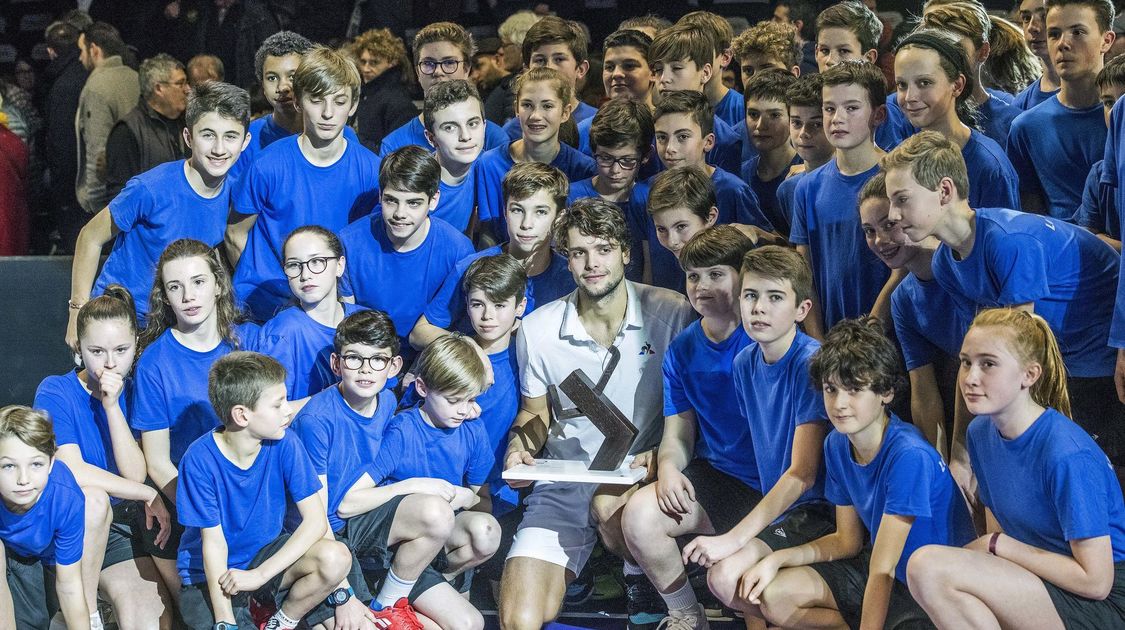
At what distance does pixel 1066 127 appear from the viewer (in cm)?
422

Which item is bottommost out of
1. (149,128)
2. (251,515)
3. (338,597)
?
(338,597)

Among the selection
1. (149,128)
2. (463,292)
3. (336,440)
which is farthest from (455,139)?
(149,128)

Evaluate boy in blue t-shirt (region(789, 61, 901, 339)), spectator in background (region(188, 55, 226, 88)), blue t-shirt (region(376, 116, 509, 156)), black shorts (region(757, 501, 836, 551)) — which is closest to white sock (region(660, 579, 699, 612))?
black shorts (region(757, 501, 836, 551))

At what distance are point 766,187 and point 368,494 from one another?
2.02 m

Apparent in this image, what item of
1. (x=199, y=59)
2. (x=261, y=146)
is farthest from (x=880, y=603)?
(x=199, y=59)

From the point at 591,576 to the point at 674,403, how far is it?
0.73 m

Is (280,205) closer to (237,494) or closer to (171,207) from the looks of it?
(171,207)

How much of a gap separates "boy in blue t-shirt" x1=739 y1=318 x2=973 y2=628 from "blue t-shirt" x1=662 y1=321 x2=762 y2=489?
417 mm

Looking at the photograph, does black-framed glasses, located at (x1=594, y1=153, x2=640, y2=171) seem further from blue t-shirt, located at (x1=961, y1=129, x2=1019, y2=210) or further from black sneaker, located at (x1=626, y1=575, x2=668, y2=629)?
black sneaker, located at (x1=626, y1=575, x2=668, y2=629)

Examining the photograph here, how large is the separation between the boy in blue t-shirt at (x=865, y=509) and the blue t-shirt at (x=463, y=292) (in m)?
1.25

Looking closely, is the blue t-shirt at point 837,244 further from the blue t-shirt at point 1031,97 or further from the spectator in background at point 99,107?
the spectator in background at point 99,107

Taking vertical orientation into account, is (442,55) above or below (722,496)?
above

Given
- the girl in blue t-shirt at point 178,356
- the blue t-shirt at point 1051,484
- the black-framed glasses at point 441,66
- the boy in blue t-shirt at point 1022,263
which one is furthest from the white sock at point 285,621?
the black-framed glasses at point 441,66

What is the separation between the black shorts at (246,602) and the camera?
3.69m
